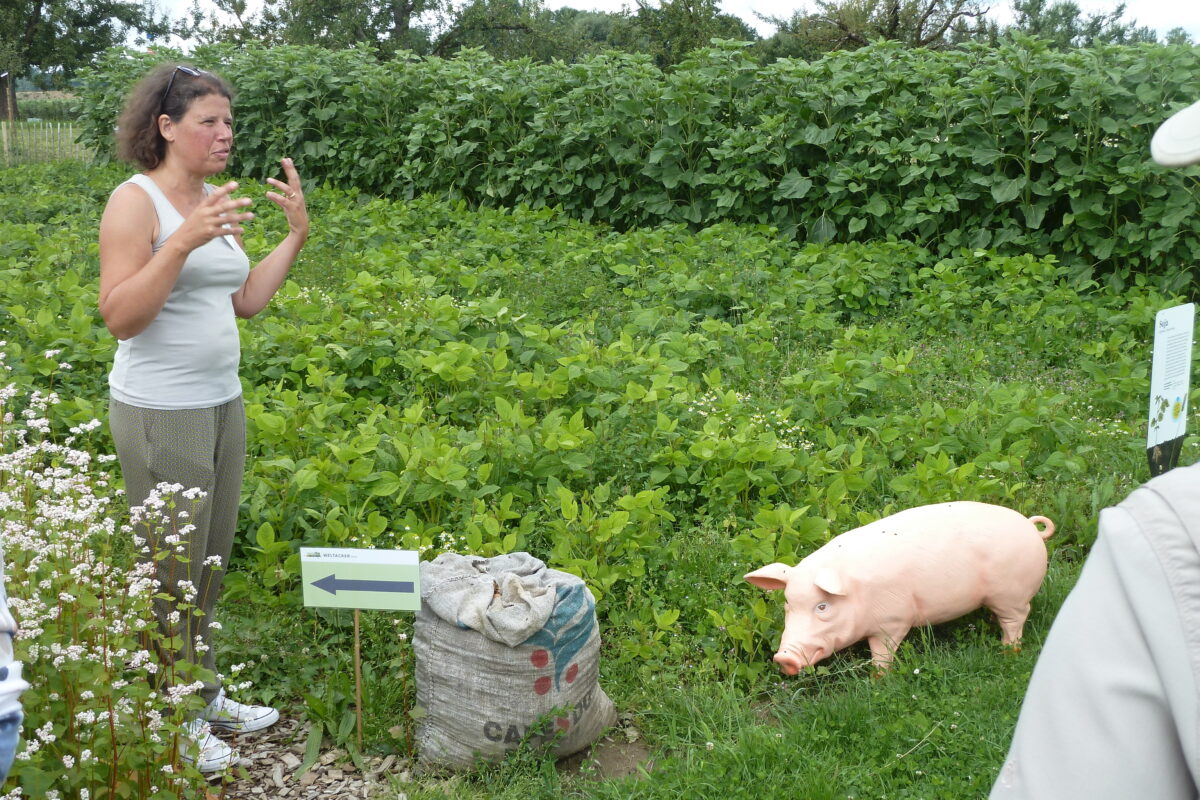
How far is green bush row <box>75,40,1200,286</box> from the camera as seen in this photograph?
7719 mm

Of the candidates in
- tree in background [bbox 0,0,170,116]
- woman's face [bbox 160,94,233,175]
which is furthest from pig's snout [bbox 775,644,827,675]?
tree in background [bbox 0,0,170,116]

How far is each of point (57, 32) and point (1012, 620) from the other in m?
49.3

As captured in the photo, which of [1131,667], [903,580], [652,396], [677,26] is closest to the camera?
[1131,667]

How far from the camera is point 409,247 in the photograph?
807 cm

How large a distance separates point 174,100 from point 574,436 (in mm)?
2020

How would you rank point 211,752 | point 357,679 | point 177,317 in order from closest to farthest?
point 177,317
point 211,752
point 357,679

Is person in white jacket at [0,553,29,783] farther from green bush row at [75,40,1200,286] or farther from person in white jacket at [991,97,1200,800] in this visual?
green bush row at [75,40,1200,286]

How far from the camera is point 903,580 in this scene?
3410 millimetres

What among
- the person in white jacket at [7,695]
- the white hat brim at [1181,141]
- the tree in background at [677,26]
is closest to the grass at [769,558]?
the person in white jacket at [7,695]

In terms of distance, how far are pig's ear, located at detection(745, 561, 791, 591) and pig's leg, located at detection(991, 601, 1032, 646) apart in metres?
0.70

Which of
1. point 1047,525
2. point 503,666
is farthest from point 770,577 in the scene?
point 1047,525

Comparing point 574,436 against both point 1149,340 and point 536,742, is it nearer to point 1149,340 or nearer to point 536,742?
point 536,742

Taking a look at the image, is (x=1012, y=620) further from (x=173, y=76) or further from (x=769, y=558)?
(x=173, y=76)

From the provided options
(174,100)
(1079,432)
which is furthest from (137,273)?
(1079,432)
